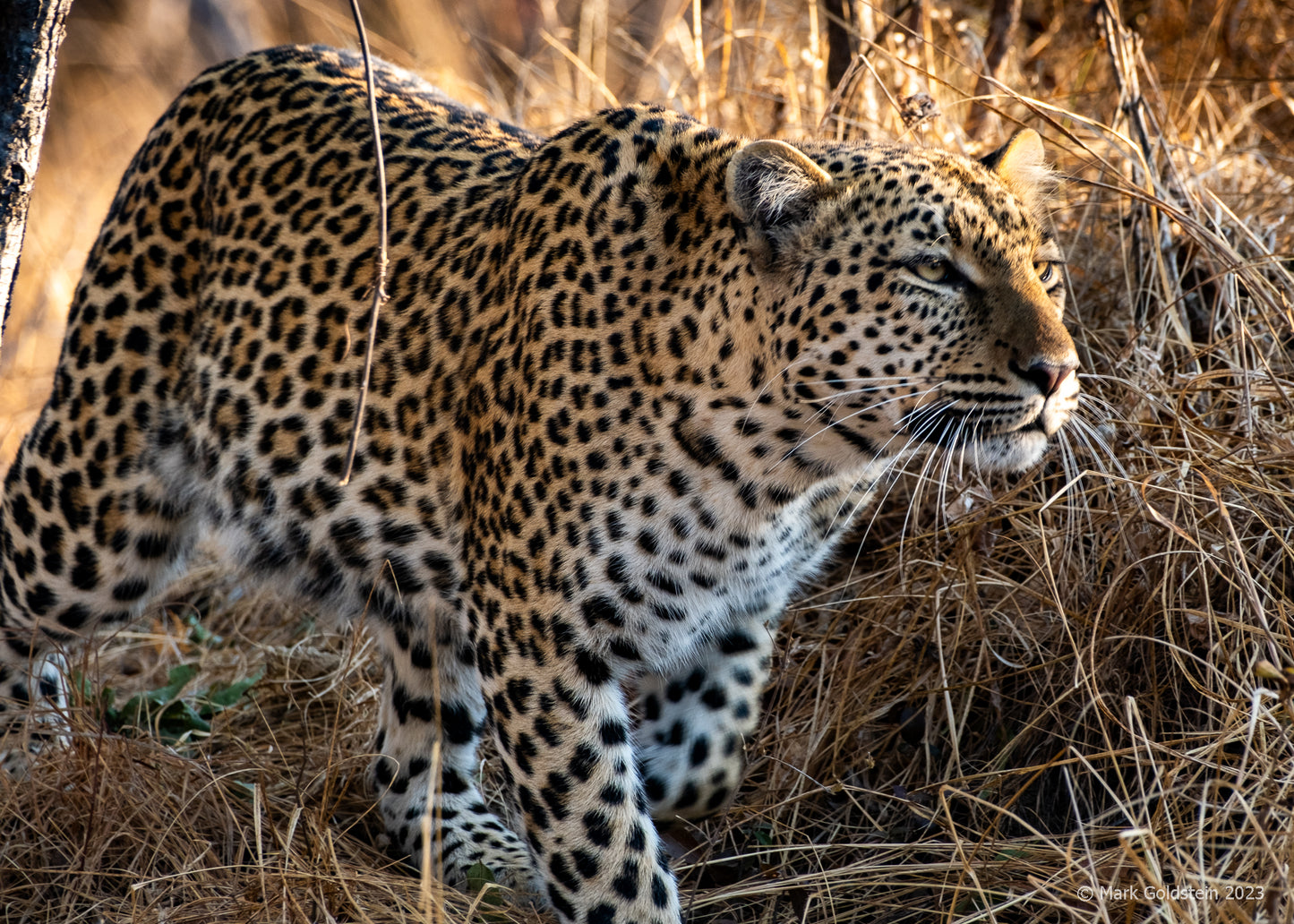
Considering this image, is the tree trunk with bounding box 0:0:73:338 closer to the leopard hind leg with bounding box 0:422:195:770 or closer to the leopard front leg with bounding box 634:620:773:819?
the leopard hind leg with bounding box 0:422:195:770

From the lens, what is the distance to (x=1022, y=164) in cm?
374

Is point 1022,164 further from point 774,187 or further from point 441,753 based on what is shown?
point 441,753

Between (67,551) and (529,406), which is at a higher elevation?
(529,406)

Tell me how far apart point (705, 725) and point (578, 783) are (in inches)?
26.8

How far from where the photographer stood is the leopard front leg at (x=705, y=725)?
4.08m

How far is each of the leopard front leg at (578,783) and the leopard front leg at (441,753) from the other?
904 millimetres

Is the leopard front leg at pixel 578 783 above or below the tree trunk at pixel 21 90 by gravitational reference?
below

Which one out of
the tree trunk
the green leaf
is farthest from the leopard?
the tree trunk

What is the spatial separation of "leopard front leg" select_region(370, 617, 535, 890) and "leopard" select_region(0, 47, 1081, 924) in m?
0.01

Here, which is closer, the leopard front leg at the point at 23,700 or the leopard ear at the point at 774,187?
the leopard ear at the point at 774,187

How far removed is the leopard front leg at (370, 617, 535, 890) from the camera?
4.50 meters

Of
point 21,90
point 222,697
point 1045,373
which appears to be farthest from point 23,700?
point 1045,373

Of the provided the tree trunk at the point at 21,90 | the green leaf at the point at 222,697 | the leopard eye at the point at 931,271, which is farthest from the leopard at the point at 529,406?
the tree trunk at the point at 21,90

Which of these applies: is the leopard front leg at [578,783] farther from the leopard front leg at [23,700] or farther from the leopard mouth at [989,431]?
the leopard front leg at [23,700]
